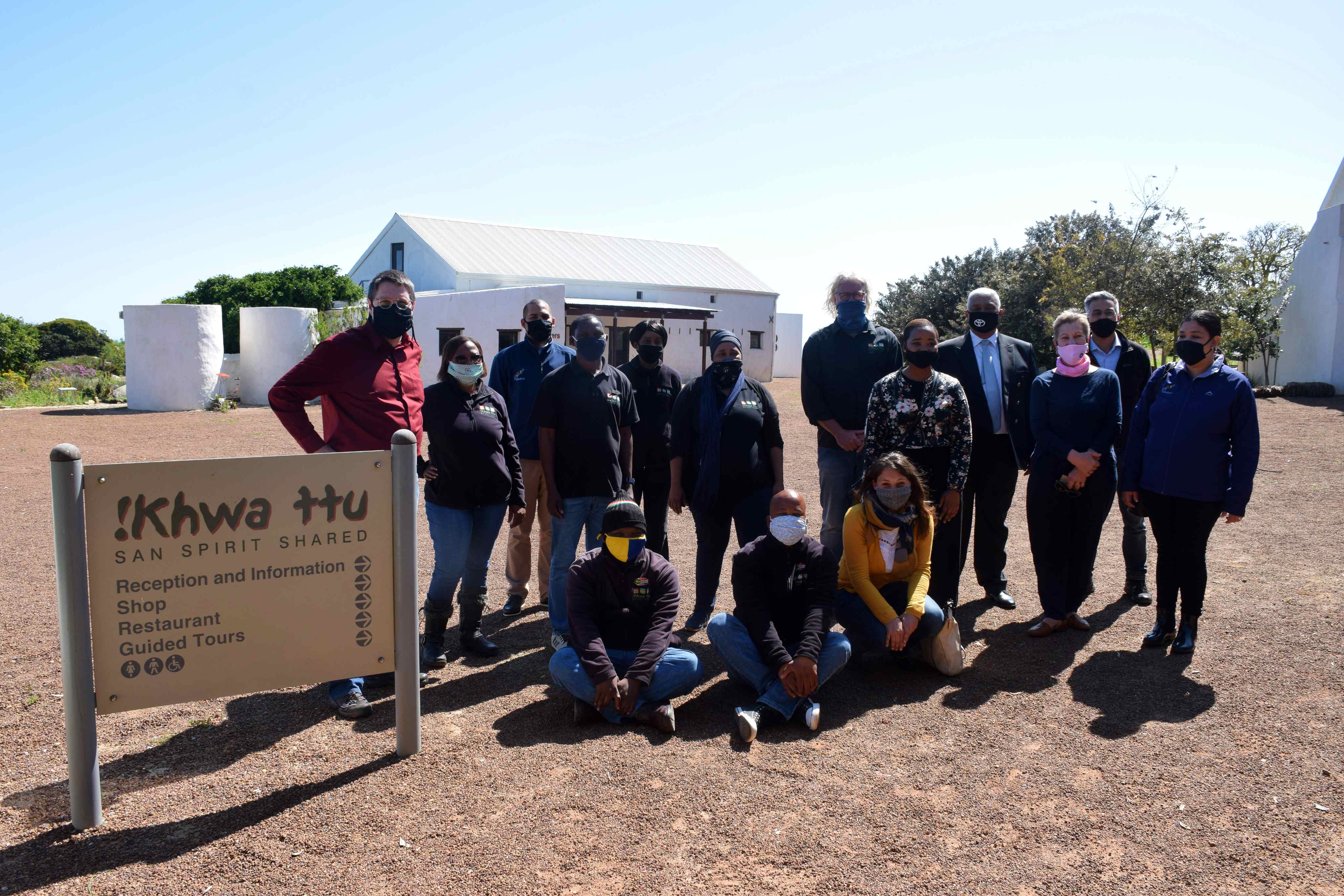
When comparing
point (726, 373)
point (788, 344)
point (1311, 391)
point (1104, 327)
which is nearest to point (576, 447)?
point (726, 373)

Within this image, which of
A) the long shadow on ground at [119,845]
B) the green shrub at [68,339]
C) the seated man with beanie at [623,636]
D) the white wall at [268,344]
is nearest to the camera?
the long shadow on ground at [119,845]

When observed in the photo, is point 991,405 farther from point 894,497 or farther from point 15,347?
point 15,347

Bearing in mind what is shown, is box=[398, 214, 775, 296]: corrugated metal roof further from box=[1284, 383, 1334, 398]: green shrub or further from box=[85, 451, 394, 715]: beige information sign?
box=[85, 451, 394, 715]: beige information sign

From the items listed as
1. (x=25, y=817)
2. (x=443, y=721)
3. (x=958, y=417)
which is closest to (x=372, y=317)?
(x=443, y=721)

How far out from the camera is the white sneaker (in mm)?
4102

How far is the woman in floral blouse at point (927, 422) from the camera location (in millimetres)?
5066

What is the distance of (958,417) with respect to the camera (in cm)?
510

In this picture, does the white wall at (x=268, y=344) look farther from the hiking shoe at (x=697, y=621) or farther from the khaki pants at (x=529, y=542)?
the hiking shoe at (x=697, y=621)

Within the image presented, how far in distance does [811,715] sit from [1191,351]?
3.03 meters

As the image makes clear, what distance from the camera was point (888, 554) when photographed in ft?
15.6

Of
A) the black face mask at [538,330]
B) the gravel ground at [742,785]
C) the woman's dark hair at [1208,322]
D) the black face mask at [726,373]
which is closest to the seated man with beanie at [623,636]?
the gravel ground at [742,785]

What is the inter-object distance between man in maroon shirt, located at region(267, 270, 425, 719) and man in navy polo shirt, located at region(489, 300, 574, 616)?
132 centimetres

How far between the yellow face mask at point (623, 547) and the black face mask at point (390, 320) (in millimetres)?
1509

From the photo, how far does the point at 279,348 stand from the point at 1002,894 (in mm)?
26392
